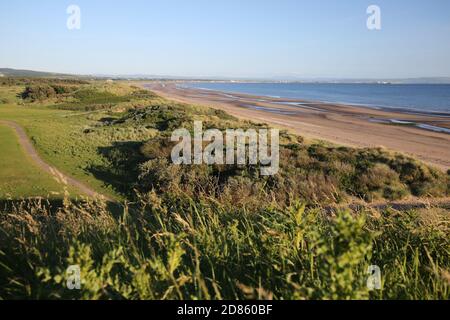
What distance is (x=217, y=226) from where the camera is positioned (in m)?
4.49

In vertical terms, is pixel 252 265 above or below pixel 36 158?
above

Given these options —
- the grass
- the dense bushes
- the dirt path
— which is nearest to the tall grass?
the dirt path

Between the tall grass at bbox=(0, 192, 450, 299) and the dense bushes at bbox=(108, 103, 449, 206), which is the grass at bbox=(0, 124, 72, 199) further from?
the tall grass at bbox=(0, 192, 450, 299)

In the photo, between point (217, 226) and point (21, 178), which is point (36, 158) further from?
point (217, 226)

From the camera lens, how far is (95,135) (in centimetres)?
3241

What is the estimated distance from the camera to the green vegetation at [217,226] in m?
2.97

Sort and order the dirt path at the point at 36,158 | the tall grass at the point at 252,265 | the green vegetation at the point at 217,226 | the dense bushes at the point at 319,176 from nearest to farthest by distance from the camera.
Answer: the tall grass at the point at 252,265 < the green vegetation at the point at 217,226 < the dense bushes at the point at 319,176 < the dirt path at the point at 36,158

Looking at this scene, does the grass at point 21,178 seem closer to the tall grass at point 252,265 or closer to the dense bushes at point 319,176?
the dense bushes at point 319,176

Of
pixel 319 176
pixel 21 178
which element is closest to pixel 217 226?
pixel 319 176

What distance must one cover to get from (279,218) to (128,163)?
800 inches

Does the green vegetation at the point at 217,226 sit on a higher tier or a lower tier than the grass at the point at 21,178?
higher

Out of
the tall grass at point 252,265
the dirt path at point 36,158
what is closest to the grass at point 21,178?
the dirt path at point 36,158

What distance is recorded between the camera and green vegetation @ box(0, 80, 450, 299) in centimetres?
297

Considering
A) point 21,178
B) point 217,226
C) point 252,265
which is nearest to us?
point 252,265
